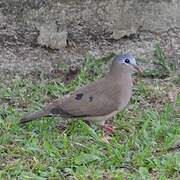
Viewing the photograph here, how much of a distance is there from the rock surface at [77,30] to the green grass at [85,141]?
26cm

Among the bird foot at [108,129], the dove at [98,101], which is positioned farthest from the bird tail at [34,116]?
the bird foot at [108,129]

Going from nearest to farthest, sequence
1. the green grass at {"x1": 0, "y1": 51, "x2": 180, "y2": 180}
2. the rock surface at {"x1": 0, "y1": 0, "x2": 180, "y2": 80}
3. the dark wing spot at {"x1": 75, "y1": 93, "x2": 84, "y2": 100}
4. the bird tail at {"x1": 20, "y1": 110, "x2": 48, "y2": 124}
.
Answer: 1. the green grass at {"x1": 0, "y1": 51, "x2": 180, "y2": 180}
2. the bird tail at {"x1": 20, "y1": 110, "x2": 48, "y2": 124}
3. the dark wing spot at {"x1": 75, "y1": 93, "x2": 84, "y2": 100}
4. the rock surface at {"x1": 0, "y1": 0, "x2": 180, "y2": 80}

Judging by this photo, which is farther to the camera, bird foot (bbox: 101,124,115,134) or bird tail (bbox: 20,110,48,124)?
bird foot (bbox: 101,124,115,134)

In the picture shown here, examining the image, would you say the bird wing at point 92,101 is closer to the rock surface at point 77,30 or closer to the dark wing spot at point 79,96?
the dark wing spot at point 79,96

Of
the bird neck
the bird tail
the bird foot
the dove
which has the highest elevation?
the bird neck

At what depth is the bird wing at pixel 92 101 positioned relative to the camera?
675 cm

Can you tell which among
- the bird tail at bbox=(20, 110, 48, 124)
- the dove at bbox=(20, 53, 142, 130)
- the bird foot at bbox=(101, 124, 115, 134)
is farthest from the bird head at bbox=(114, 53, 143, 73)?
the bird tail at bbox=(20, 110, 48, 124)

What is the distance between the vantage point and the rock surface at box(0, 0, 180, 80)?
784 centimetres

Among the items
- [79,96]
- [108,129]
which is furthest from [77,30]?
[108,129]

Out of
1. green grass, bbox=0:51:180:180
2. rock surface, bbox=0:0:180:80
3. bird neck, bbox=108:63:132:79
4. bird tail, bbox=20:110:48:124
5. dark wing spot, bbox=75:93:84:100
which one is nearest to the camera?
green grass, bbox=0:51:180:180

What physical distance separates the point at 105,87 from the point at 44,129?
0.67 metres

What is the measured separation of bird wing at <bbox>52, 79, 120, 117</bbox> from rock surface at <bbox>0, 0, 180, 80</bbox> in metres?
1.12

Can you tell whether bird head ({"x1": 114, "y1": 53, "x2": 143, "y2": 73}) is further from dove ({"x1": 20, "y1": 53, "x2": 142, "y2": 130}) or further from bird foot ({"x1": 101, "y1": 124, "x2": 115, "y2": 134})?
bird foot ({"x1": 101, "y1": 124, "x2": 115, "y2": 134})

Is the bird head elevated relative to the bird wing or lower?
elevated
